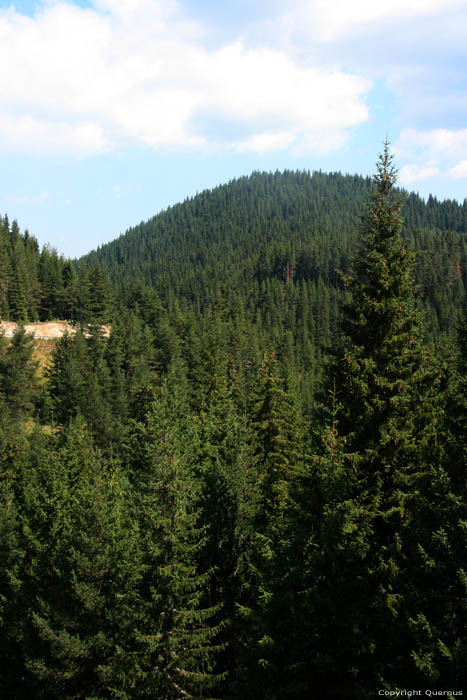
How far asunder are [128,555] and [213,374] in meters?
29.3

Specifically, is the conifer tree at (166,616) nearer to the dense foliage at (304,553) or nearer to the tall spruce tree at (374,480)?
the dense foliage at (304,553)

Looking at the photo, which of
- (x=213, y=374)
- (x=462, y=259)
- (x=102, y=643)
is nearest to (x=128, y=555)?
(x=102, y=643)

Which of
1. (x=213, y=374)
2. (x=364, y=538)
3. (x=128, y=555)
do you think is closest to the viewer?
(x=364, y=538)

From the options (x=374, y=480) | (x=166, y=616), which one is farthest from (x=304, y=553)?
(x=166, y=616)

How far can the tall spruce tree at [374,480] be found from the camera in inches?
416

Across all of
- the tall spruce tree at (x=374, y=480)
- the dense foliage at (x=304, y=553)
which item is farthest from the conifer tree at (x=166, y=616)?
the tall spruce tree at (x=374, y=480)

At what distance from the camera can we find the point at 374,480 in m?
12.2

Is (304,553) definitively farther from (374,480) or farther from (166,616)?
(166,616)

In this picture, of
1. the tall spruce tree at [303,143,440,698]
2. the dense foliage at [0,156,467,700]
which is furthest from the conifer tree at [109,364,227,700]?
the tall spruce tree at [303,143,440,698]

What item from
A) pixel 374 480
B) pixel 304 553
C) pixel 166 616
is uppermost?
pixel 374 480

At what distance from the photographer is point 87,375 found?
5122 centimetres

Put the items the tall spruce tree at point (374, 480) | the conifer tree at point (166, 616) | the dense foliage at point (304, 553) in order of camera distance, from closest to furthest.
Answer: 1. the dense foliage at point (304, 553)
2. the tall spruce tree at point (374, 480)
3. the conifer tree at point (166, 616)

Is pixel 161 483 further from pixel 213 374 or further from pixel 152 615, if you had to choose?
pixel 213 374

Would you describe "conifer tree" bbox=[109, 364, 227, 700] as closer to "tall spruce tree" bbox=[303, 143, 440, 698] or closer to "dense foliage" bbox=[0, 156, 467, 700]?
"dense foliage" bbox=[0, 156, 467, 700]
